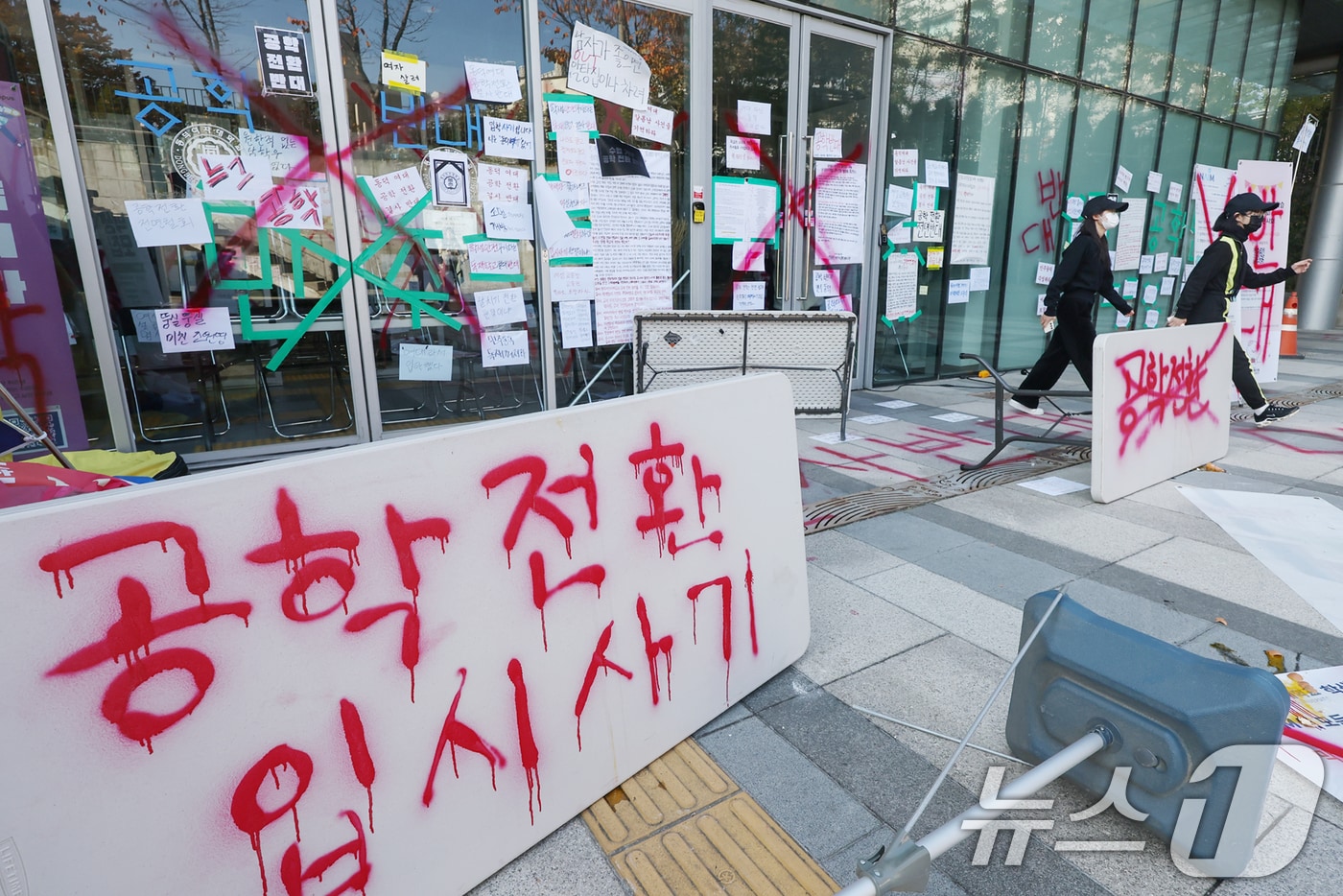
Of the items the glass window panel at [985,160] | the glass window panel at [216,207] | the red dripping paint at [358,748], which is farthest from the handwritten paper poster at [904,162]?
the red dripping paint at [358,748]

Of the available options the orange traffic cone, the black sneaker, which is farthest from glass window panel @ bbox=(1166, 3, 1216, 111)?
the black sneaker

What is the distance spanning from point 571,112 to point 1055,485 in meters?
4.35

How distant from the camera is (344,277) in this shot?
4.78 m

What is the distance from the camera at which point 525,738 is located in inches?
65.3

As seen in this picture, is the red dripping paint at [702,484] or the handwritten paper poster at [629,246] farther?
the handwritten paper poster at [629,246]

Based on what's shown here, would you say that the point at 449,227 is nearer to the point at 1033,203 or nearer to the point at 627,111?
the point at 627,111

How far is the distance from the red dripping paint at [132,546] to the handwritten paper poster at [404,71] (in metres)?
4.49

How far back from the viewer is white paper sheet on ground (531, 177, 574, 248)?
5.39m

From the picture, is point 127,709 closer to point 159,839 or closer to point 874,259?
point 159,839

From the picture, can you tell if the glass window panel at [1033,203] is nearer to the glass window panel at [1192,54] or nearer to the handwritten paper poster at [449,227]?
the glass window panel at [1192,54]

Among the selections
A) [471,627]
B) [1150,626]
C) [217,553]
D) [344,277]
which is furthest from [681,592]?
[344,277]

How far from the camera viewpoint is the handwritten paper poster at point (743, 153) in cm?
636

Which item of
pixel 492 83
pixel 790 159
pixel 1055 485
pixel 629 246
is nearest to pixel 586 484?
pixel 1055 485

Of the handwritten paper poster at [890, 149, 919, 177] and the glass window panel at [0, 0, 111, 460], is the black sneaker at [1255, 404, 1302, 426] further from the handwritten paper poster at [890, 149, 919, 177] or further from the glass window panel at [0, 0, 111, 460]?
the glass window panel at [0, 0, 111, 460]
